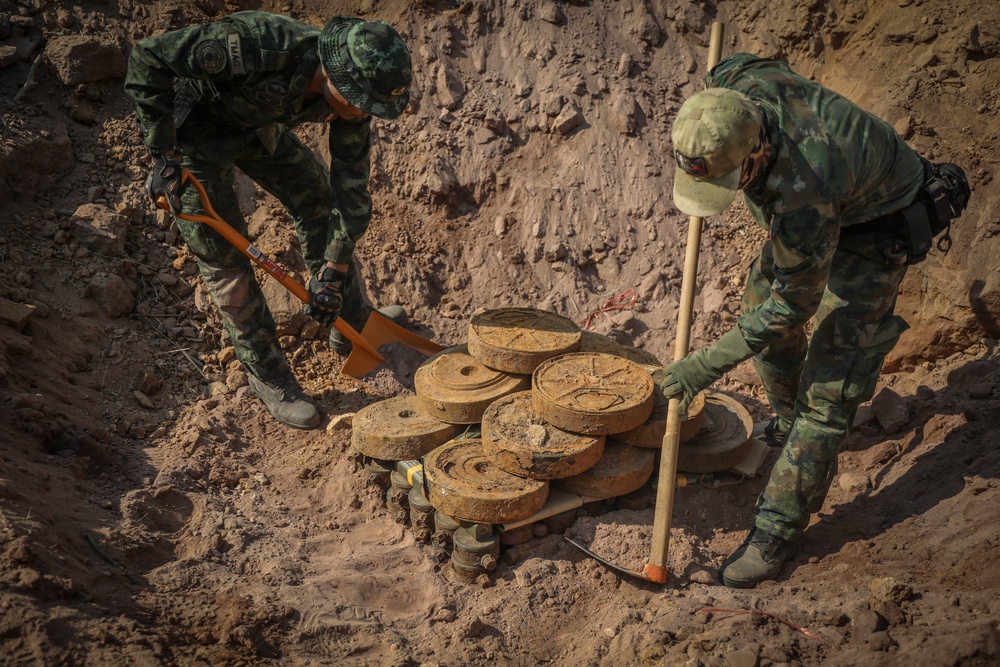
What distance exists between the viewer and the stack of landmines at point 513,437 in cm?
382

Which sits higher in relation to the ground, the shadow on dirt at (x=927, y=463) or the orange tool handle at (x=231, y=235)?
the orange tool handle at (x=231, y=235)

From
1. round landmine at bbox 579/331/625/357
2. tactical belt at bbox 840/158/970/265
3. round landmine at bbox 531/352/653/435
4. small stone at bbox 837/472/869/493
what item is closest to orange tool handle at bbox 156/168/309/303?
round landmine at bbox 531/352/653/435

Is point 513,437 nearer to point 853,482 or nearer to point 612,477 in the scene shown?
point 612,477

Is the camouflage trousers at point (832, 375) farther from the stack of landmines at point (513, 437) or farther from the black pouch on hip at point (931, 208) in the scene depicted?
the stack of landmines at point (513, 437)

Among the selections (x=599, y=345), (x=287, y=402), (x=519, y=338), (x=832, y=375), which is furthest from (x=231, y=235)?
(x=832, y=375)

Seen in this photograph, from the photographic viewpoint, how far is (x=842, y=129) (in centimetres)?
325

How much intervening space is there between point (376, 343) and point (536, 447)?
1.58 m

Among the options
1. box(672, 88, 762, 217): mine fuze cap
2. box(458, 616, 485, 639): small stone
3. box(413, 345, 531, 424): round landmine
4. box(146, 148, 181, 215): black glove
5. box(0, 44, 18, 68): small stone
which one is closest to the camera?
box(672, 88, 762, 217): mine fuze cap

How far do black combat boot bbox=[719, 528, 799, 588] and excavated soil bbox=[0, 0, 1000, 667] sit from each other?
3.6 inches

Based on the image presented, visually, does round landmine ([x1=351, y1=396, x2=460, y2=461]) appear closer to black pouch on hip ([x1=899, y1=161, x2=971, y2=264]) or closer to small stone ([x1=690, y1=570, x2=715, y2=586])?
small stone ([x1=690, y1=570, x2=715, y2=586])

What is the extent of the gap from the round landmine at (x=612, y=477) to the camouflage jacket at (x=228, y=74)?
7.07 feet

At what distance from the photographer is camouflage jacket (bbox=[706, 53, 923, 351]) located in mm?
3123

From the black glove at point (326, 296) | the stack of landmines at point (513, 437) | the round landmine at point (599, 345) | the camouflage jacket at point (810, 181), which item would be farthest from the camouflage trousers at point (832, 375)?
the black glove at point (326, 296)

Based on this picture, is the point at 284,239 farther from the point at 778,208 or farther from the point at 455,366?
the point at 778,208
